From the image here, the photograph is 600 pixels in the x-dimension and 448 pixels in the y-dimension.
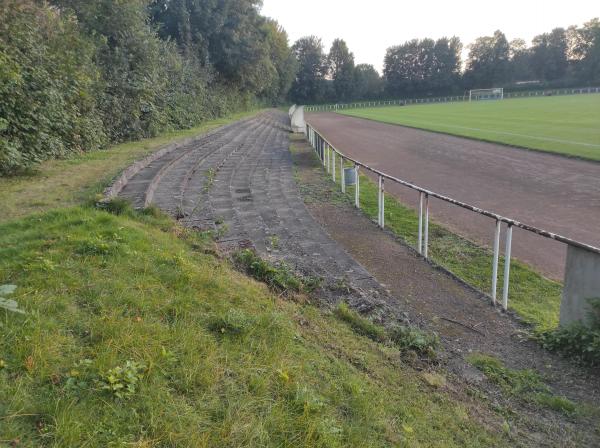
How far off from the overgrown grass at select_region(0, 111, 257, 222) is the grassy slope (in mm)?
2110

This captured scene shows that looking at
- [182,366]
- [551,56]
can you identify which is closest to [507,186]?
[182,366]

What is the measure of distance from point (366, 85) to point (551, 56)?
37.3m

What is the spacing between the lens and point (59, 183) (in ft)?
28.1

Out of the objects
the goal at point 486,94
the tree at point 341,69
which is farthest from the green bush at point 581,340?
the tree at point 341,69

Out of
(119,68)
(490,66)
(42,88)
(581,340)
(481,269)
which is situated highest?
(490,66)

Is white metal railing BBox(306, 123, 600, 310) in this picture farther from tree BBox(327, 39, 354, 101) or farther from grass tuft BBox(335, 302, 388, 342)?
tree BBox(327, 39, 354, 101)

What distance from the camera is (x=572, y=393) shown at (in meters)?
3.92

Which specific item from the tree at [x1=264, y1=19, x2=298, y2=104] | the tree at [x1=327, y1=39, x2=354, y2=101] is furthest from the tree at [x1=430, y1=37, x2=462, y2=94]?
the tree at [x1=264, y1=19, x2=298, y2=104]

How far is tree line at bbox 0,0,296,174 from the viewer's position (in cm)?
994

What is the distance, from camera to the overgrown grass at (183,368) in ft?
8.23

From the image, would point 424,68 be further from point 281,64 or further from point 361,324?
point 361,324

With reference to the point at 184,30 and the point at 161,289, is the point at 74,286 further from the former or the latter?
the point at 184,30

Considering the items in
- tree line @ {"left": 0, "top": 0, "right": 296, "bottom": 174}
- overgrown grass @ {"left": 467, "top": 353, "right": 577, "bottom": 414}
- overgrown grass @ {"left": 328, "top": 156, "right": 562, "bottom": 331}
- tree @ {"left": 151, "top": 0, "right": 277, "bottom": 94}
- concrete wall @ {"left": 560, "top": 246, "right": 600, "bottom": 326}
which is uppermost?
tree @ {"left": 151, "top": 0, "right": 277, "bottom": 94}

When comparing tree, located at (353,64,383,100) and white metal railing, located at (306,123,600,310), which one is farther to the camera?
tree, located at (353,64,383,100)
